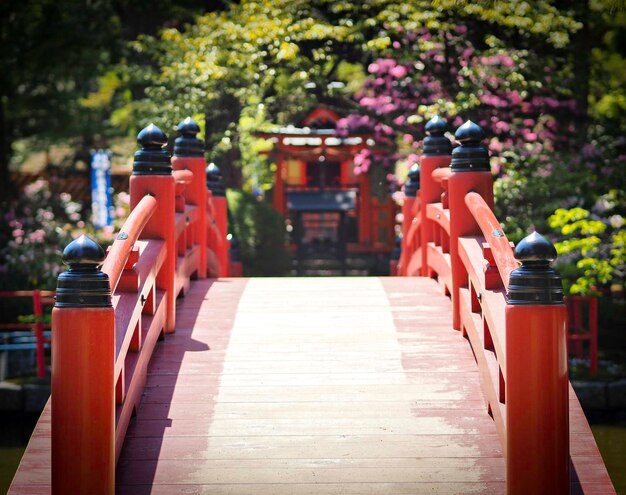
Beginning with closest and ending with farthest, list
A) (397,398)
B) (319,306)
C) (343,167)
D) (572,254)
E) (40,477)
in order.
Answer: (40,477), (397,398), (319,306), (572,254), (343,167)

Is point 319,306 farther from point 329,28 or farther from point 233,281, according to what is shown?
point 329,28

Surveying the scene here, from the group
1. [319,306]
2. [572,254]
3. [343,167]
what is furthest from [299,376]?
[343,167]

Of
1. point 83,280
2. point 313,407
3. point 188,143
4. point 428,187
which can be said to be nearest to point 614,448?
point 428,187

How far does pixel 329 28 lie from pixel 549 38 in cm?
312

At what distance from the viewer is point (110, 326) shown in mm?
5016

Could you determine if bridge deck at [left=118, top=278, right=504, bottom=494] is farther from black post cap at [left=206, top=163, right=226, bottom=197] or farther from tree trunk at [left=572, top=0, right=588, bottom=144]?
tree trunk at [left=572, top=0, right=588, bottom=144]

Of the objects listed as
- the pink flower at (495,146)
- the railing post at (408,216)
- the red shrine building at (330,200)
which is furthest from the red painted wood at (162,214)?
the red shrine building at (330,200)

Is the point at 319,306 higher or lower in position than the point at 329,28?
lower

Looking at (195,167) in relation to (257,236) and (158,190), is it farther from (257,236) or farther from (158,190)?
(257,236)

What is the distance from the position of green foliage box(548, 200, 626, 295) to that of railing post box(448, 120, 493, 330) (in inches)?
253

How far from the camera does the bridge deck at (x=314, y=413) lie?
5488 millimetres

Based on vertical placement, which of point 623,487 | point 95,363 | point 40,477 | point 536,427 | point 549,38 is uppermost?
point 549,38

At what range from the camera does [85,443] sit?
5.05 meters

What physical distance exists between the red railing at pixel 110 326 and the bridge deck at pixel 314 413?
250 millimetres
